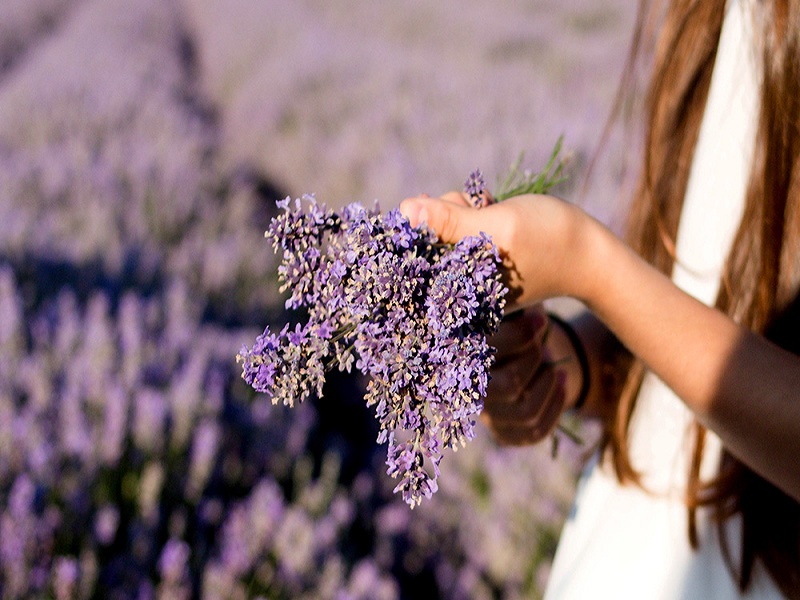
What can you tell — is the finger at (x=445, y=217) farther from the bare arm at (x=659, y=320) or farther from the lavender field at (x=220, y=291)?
the lavender field at (x=220, y=291)

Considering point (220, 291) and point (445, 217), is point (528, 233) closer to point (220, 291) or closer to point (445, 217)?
point (445, 217)

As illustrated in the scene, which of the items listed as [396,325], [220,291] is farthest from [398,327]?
[220,291]

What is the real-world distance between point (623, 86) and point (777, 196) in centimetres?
54

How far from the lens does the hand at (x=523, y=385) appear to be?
4.05 feet

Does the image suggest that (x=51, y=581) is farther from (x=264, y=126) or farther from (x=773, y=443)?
(x=264, y=126)

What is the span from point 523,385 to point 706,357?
44 cm

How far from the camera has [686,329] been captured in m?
0.98

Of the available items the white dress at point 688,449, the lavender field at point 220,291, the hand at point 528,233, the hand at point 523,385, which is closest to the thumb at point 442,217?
the hand at point 528,233

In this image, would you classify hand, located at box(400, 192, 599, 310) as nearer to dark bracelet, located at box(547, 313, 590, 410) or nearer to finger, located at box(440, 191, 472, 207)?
finger, located at box(440, 191, 472, 207)

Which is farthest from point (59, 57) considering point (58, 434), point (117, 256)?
point (58, 434)

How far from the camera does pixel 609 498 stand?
1483 mm

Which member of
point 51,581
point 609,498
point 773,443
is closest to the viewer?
point 773,443

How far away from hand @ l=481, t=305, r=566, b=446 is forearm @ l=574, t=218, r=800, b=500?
20cm

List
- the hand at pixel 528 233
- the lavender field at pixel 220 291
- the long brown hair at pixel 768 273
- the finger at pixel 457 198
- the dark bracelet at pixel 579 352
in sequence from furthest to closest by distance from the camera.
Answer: the lavender field at pixel 220 291 → the dark bracelet at pixel 579 352 → the long brown hair at pixel 768 273 → the finger at pixel 457 198 → the hand at pixel 528 233
